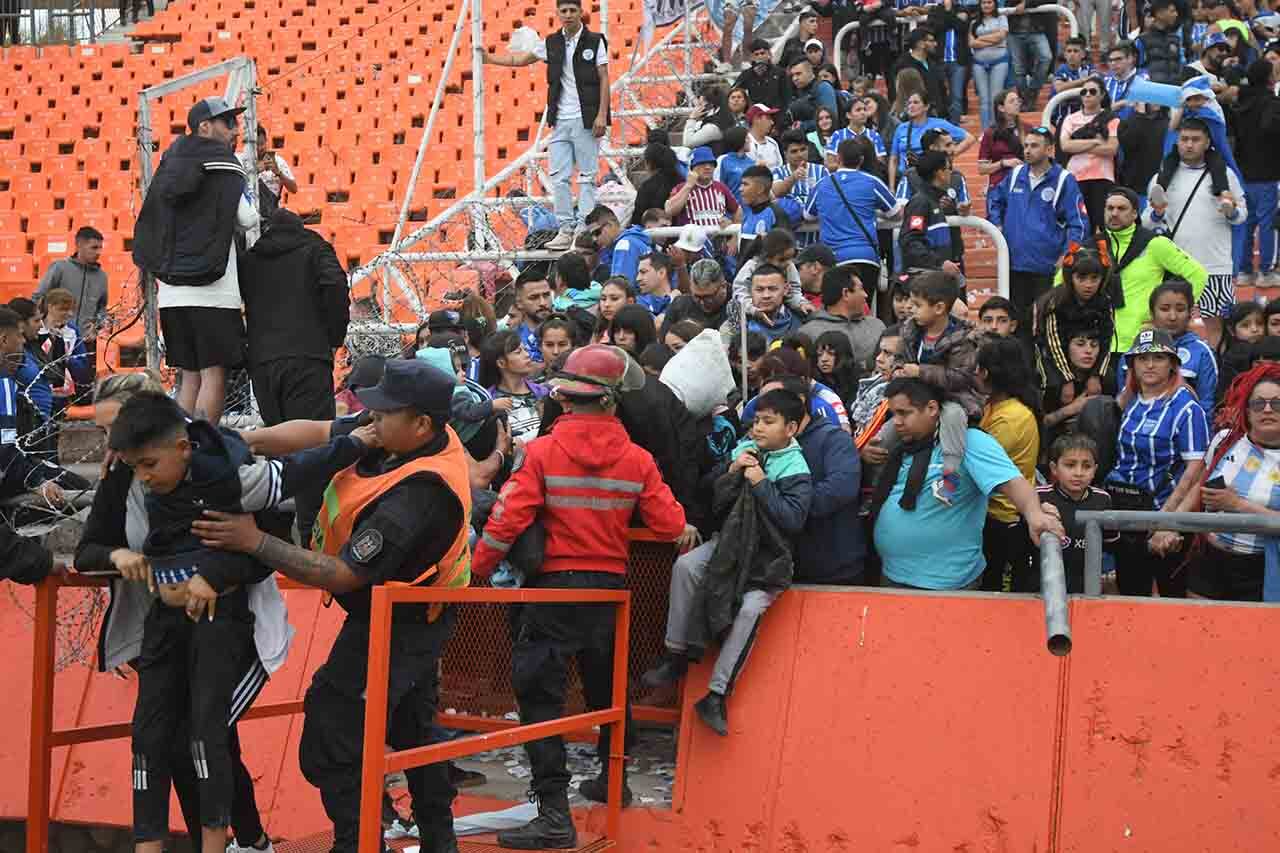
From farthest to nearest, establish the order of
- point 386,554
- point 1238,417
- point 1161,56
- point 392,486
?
1. point 1161,56
2. point 1238,417
3. point 392,486
4. point 386,554

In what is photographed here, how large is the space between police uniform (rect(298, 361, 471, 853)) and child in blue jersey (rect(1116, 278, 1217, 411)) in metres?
3.70

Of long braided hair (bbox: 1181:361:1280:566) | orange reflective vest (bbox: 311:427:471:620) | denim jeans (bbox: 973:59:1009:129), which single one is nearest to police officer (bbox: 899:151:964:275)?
long braided hair (bbox: 1181:361:1280:566)

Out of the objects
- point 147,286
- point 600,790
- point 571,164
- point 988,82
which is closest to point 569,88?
point 571,164

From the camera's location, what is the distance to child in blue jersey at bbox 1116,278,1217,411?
796 cm

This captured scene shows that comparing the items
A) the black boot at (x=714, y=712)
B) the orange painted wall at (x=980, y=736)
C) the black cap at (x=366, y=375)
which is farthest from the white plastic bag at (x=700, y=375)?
the black cap at (x=366, y=375)

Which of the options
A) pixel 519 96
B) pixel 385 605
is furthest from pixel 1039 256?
pixel 519 96

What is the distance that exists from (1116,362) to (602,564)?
12.5 feet

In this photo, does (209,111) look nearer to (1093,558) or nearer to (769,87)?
(1093,558)

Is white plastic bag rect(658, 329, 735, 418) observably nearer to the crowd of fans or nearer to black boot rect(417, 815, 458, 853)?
the crowd of fans

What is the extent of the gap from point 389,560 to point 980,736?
2.17 metres

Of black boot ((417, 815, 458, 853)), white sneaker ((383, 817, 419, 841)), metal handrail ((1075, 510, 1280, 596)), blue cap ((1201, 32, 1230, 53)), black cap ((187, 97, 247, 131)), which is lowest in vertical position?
white sneaker ((383, 817, 419, 841))

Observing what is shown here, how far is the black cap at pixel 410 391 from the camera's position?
17.7ft

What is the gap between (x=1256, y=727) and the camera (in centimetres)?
566

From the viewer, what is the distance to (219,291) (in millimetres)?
7496
